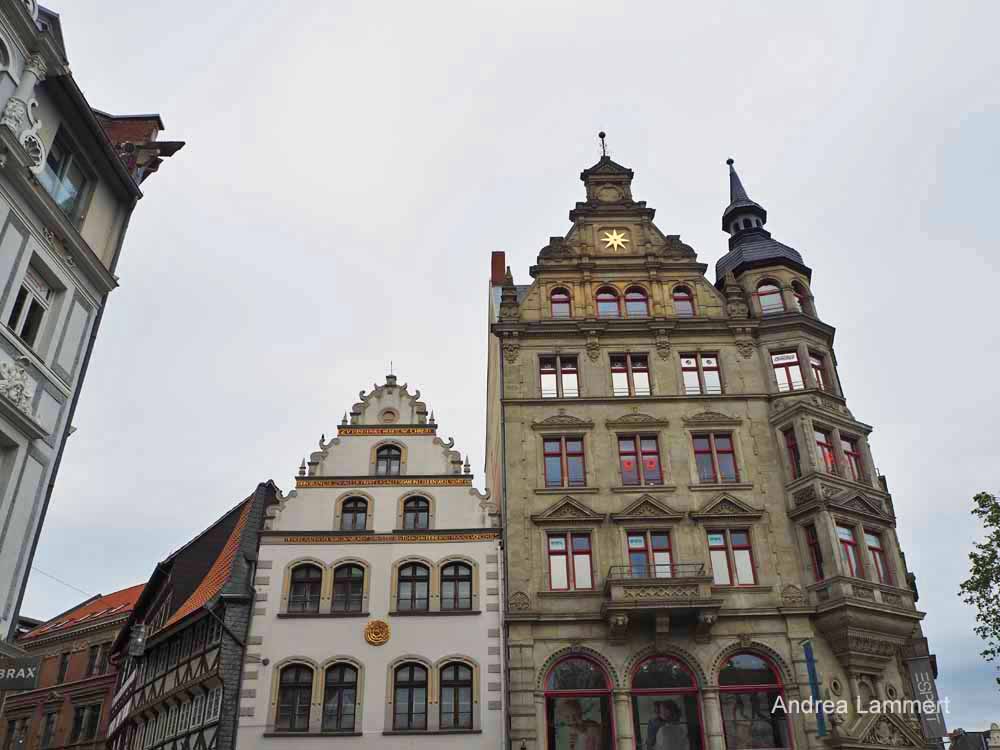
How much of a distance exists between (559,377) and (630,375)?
2709 millimetres

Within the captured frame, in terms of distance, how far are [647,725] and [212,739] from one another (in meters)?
13.1

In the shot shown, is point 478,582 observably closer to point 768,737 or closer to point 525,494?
point 525,494

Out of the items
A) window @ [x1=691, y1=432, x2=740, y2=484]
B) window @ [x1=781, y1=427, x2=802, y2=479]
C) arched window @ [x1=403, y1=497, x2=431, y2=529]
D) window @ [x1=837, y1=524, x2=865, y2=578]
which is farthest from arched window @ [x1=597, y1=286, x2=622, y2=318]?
window @ [x1=837, y1=524, x2=865, y2=578]

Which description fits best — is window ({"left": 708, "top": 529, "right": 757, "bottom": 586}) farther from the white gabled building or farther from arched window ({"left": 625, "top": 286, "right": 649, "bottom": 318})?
arched window ({"left": 625, "top": 286, "right": 649, "bottom": 318})

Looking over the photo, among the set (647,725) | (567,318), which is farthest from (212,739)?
(567,318)

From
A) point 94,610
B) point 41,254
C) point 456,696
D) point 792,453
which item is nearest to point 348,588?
point 456,696

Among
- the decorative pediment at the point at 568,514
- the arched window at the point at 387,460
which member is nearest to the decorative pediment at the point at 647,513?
the decorative pediment at the point at 568,514

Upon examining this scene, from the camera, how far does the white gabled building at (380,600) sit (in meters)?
25.2

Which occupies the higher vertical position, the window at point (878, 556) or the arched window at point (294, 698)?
the window at point (878, 556)

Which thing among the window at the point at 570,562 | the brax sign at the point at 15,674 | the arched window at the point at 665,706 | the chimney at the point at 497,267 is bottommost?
the brax sign at the point at 15,674

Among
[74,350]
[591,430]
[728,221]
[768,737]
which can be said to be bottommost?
[768,737]

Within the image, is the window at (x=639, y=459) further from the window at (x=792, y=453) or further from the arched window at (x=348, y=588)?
the arched window at (x=348, y=588)

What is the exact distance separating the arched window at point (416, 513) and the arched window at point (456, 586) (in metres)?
1.72

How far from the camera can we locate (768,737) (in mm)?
25391
